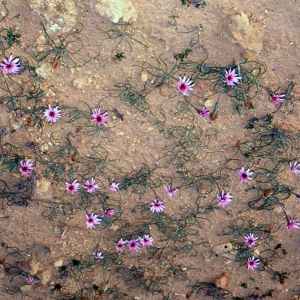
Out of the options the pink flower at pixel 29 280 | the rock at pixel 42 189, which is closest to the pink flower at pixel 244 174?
the rock at pixel 42 189

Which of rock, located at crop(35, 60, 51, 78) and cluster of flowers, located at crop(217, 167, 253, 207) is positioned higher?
rock, located at crop(35, 60, 51, 78)

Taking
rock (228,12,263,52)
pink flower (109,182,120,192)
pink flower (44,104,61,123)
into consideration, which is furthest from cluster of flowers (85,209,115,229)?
rock (228,12,263,52)

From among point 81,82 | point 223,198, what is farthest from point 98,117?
point 223,198

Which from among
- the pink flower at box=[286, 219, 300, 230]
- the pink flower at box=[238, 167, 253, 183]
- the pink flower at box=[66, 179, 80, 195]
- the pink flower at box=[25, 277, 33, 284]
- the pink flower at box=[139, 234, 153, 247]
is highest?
the pink flower at box=[238, 167, 253, 183]

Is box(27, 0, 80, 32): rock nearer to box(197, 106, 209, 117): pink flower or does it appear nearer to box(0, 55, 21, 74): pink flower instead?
box(0, 55, 21, 74): pink flower

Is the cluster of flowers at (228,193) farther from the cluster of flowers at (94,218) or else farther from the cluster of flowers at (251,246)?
the cluster of flowers at (94,218)

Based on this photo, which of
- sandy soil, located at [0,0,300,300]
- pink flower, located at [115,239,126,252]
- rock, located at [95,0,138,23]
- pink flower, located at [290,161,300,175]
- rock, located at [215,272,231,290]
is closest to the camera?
rock, located at [95,0,138,23]

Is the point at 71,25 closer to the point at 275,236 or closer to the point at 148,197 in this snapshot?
the point at 148,197
